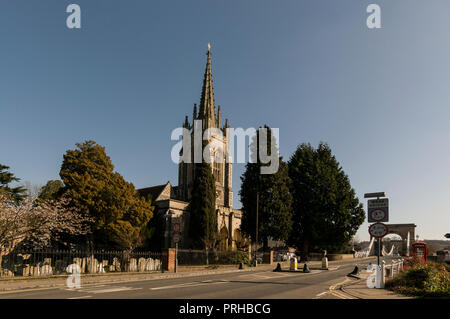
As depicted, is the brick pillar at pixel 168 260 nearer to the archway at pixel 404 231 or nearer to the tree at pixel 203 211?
the tree at pixel 203 211

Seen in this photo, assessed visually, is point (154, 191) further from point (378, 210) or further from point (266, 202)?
point (378, 210)

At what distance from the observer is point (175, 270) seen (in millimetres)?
25172

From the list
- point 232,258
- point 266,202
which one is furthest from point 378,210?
point 266,202

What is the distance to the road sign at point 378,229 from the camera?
1241cm

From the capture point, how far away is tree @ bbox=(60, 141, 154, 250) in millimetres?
27625

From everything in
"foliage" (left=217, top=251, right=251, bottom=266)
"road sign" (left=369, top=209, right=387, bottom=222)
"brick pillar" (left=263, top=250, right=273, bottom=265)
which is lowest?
"brick pillar" (left=263, top=250, right=273, bottom=265)

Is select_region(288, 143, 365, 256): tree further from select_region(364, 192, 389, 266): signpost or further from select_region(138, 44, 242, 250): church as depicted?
select_region(364, 192, 389, 266): signpost

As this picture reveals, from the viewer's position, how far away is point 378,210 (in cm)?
1293

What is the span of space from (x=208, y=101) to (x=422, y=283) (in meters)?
62.8

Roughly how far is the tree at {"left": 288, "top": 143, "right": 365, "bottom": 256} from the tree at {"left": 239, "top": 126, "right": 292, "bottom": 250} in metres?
5.25

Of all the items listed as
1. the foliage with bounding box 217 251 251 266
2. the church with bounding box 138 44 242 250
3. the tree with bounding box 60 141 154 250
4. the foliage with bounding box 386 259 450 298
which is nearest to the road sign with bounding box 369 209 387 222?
the foliage with bounding box 386 259 450 298

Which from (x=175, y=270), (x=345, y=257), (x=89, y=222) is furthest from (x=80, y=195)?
(x=345, y=257)
